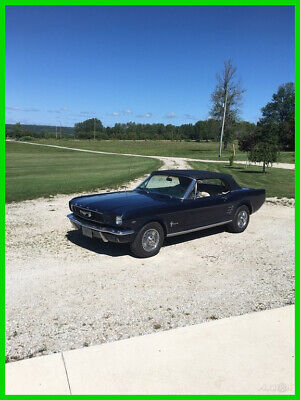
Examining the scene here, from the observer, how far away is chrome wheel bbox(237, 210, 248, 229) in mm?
7371

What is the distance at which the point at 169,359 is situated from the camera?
300 centimetres

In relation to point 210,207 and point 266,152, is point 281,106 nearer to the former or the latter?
point 266,152

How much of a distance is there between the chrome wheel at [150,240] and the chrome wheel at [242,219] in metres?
2.55

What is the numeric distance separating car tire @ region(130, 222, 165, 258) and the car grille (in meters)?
0.70

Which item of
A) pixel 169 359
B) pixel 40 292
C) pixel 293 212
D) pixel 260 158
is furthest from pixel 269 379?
pixel 260 158

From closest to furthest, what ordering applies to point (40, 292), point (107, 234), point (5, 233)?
point (40, 292), point (107, 234), point (5, 233)

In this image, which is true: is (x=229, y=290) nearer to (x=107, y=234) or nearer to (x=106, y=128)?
(x=107, y=234)

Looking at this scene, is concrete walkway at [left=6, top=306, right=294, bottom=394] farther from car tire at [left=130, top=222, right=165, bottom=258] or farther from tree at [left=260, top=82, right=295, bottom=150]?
tree at [left=260, top=82, right=295, bottom=150]

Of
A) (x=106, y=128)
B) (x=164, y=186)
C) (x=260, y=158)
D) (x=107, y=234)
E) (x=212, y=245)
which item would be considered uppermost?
(x=106, y=128)

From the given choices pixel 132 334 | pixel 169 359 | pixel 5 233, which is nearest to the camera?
pixel 169 359

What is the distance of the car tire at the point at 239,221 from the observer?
7.24m

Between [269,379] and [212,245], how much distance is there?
3.76 metres

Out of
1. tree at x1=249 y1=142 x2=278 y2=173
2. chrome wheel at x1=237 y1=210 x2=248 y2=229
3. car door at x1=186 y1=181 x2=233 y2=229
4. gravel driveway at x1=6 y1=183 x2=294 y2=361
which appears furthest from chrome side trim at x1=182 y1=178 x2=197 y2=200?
tree at x1=249 y1=142 x2=278 y2=173

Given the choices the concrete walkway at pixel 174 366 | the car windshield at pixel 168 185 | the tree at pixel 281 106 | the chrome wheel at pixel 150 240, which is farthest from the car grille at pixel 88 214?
the tree at pixel 281 106
